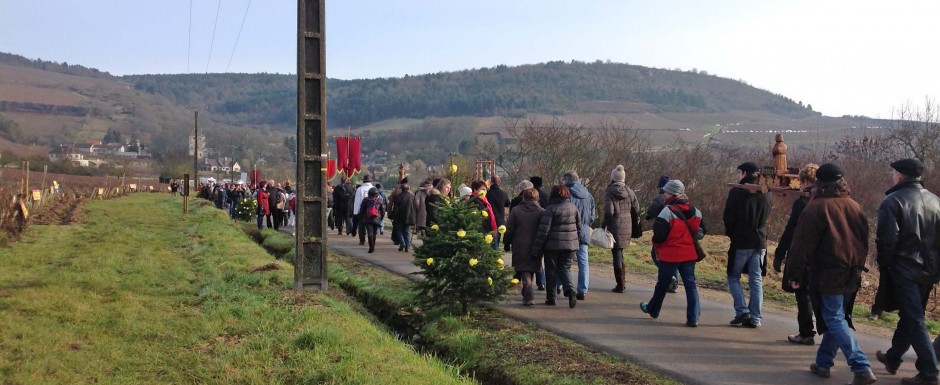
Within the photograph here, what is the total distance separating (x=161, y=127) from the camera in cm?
18412

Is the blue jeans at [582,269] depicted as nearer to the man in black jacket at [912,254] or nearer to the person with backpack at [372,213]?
the man in black jacket at [912,254]

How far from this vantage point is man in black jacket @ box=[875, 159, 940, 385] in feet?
25.0

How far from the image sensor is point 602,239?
12828mm

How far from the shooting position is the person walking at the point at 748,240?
1037 cm

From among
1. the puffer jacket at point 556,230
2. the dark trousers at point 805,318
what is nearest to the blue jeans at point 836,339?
the dark trousers at point 805,318

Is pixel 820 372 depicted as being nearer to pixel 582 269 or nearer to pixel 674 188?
pixel 674 188

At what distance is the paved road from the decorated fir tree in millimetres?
641

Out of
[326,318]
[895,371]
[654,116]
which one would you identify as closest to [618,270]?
[326,318]

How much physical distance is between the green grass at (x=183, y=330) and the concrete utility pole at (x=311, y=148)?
0.54 m

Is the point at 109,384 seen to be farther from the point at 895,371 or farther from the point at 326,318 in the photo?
the point at 895,371

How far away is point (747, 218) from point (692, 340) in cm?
159

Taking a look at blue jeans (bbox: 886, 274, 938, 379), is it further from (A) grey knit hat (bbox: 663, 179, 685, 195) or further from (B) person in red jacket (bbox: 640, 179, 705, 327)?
(A) grey knit hat (bbox: 663, 179, 685, 195)

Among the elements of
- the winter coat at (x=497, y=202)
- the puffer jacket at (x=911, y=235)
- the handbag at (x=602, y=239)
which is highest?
the puffer jacket at (x=911, y=235)

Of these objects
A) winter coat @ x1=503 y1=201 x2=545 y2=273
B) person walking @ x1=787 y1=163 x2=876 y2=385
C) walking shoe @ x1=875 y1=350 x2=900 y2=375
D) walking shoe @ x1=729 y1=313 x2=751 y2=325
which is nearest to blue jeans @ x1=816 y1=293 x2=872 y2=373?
person walking @ x1=787 y1=163 x2=876 y2=385
